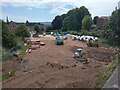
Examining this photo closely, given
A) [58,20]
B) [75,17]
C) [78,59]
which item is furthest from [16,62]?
[58,20]

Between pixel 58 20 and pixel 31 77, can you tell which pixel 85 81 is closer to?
pixel 31 77

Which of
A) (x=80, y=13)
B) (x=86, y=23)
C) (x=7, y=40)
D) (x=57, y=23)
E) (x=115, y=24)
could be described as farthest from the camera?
(x=57, y=23)

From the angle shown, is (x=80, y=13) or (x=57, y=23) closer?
(x=80, y=13)

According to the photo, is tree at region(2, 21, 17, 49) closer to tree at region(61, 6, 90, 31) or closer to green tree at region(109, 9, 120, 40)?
green tree at region(109, 9, 120, 40)

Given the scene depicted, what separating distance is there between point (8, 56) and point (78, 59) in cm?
658

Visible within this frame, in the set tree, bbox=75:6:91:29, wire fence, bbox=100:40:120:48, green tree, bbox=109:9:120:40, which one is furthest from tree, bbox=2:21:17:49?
tree, bbox=75:6:91:29

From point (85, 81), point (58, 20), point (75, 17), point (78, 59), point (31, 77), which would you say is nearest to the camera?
point (85, 81)

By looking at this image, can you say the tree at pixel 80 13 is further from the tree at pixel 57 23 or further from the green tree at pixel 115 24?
the green tree at pixel 115 24

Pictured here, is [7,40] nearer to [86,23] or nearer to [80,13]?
[86,23]

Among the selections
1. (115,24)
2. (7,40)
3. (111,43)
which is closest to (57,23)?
(115,24)

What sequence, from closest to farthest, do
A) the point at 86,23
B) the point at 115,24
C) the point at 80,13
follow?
1. the point at 115,24
2. the point at 86,23
3. the point at 80,13

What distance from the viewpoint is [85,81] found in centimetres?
1420

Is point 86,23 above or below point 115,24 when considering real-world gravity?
above

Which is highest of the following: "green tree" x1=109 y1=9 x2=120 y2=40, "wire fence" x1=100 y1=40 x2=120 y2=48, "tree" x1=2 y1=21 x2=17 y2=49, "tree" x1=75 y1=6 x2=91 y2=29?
"tree" x1=75 y1=6 x2=91 y2=29
